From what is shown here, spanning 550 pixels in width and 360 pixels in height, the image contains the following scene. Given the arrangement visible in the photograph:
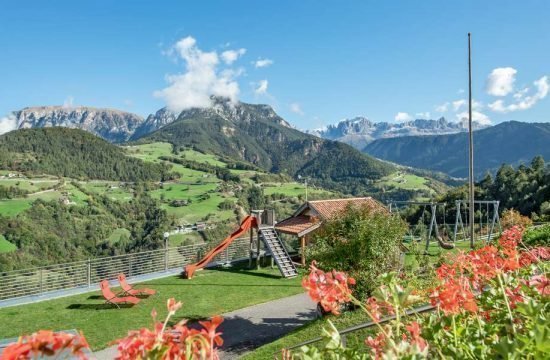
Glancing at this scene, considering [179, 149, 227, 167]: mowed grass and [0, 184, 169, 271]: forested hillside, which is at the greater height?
[179, 149, 227, 167]: mowed grass

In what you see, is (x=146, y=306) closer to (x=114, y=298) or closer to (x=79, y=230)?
(x=114, y=298)

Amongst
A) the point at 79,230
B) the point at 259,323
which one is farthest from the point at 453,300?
the point at 79,230

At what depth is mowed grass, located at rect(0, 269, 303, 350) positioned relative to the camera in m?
11.7

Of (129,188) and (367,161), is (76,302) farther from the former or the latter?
(367,161)

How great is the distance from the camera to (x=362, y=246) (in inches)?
436

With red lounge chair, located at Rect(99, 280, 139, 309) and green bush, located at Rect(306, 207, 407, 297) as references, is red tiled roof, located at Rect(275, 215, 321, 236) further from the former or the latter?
red lounge chair, located at Rect(99, 280, 139, 309)

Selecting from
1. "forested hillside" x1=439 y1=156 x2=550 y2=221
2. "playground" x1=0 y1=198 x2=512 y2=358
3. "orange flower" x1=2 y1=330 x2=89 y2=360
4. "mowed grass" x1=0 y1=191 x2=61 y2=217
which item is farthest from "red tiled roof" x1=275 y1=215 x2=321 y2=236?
"mowed grass" x1=0 y1=191 x2=61 y2=217

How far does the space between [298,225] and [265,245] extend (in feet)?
8.90

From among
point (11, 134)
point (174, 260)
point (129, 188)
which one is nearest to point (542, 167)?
point (174, 260)

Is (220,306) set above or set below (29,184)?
below

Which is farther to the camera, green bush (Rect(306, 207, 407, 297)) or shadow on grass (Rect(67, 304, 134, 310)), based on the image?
A: shadow on grass (Rect(67, 304, 134, 310))

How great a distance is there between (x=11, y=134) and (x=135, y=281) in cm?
12672

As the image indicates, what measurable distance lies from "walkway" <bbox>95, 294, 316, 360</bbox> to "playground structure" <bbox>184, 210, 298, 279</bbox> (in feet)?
12.1

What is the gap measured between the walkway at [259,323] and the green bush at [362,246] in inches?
85.9
